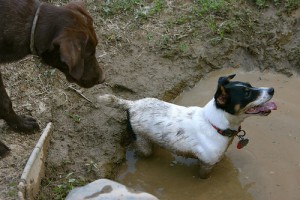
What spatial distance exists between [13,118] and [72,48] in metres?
1.54

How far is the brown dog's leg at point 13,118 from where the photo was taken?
5305 mm

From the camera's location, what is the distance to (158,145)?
5.67m

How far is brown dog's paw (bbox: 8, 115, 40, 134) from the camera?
5.58 metres

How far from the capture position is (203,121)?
5.33 m

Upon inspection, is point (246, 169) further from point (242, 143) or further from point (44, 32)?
point (44, 32)

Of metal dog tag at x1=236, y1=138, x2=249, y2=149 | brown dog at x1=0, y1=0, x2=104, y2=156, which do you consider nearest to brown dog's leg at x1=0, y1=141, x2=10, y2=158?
brown dog at x1=0, y1=0, x2=104, y2=156

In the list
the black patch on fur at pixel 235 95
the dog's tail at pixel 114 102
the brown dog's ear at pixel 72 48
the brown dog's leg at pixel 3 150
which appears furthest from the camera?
the dog's tail at pixel 114 102

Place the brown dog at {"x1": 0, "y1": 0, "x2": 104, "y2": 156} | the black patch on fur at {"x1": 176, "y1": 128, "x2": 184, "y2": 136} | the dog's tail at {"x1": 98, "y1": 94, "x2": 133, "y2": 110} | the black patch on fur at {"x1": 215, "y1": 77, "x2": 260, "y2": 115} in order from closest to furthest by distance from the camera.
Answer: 1. the brown dog at {"x1": 0, "y1": 0, "x2": 104, "y2": 156}
2. the black patch on fur at {"x1": 215, "y1": 77, "x2": 260, "y2": 115}
3. the black patch on fur at {"x1": 176, "y1": 128, "x2": 184, "y2": 136}
4. the dog's tail at {"x1": 98, "y1": 94, "x2": 133, "y2": 110}

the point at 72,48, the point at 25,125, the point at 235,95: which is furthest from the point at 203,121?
the point at 25,125

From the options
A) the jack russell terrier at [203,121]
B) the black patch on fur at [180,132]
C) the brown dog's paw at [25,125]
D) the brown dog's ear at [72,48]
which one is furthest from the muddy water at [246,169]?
the brown dog's ear at [72,48]

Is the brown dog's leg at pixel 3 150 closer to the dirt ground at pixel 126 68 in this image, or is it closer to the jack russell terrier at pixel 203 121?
the dirt ground at pixel 126 68

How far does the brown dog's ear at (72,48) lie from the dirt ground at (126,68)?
132 centimetres

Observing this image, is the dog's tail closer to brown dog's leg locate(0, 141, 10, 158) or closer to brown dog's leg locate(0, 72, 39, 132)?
brown dog's leg locate(0, 72, 39, 132)

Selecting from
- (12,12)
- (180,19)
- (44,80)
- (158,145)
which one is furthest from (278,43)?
(12,12)
